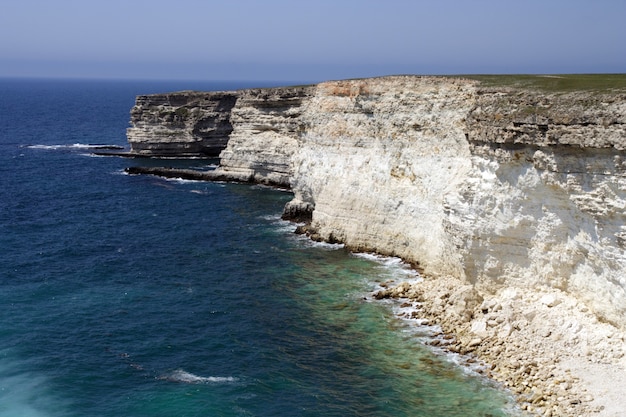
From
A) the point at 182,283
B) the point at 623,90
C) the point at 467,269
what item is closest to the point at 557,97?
the point at 623,90

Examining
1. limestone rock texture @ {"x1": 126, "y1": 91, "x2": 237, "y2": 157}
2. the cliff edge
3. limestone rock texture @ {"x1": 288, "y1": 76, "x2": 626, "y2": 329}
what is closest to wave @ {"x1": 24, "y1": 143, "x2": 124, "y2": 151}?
limestone rock texture @ {"x1": 126, "y1": 91, "x2": 237, "y2": 157}

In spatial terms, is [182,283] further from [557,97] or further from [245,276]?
[557,97]

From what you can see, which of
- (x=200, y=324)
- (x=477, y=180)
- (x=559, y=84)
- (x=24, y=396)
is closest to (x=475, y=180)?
(x=477, y=180)

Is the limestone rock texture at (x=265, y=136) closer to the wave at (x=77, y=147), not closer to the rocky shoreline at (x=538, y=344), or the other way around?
the wave at (x=77, y=147)

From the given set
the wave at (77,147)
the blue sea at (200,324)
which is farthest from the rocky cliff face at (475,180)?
the wave at (77,147)

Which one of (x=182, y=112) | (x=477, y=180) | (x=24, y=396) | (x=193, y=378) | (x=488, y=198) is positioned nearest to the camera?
(x=24, y=396)

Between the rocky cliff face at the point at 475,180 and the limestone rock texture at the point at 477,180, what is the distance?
0.07 metres

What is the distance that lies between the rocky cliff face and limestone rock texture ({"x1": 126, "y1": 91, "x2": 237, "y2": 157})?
33.6 m

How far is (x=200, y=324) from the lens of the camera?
30953 millimetres

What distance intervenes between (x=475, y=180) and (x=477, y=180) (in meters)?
0.12

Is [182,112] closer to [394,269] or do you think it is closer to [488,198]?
[394,269]

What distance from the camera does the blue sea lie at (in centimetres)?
2392

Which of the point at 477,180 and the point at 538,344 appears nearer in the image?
the point at 538,344

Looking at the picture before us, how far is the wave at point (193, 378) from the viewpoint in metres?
25.2
